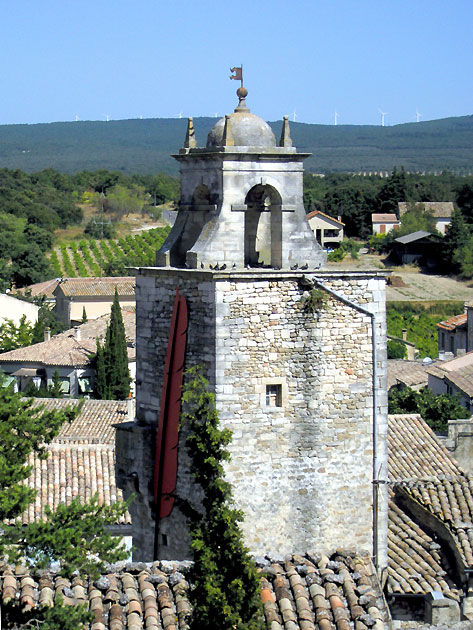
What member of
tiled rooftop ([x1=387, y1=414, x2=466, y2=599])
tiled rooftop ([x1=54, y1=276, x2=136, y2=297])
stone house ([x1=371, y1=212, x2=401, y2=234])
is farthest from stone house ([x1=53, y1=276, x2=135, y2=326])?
tiled rooftop ([x1=387, y1=414, x2=466, y2=599])

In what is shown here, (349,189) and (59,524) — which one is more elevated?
(349,189)

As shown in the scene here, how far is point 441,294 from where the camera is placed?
7575cm

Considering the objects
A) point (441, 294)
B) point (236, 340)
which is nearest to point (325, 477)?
point (236, 340)

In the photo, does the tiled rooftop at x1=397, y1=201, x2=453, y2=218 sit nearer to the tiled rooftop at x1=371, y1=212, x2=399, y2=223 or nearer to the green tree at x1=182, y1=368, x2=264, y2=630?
the tiled rooftop at x1=371, y1=212, x2=399, y2=223

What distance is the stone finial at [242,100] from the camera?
587 inches

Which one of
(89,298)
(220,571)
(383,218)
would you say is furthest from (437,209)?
(220,571)

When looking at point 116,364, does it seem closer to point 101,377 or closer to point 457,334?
point 101,377

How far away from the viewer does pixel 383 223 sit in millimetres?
95875

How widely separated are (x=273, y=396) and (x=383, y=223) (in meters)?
82.8

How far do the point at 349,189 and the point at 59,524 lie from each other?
9632 cm

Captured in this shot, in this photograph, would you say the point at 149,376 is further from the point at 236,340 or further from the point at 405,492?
the point at 405,492

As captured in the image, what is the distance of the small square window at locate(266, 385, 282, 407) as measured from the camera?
46.2ft

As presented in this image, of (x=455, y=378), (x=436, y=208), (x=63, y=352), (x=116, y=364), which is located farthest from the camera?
(x=436, y=208)

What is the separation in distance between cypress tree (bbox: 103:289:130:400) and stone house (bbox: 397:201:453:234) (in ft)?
186
